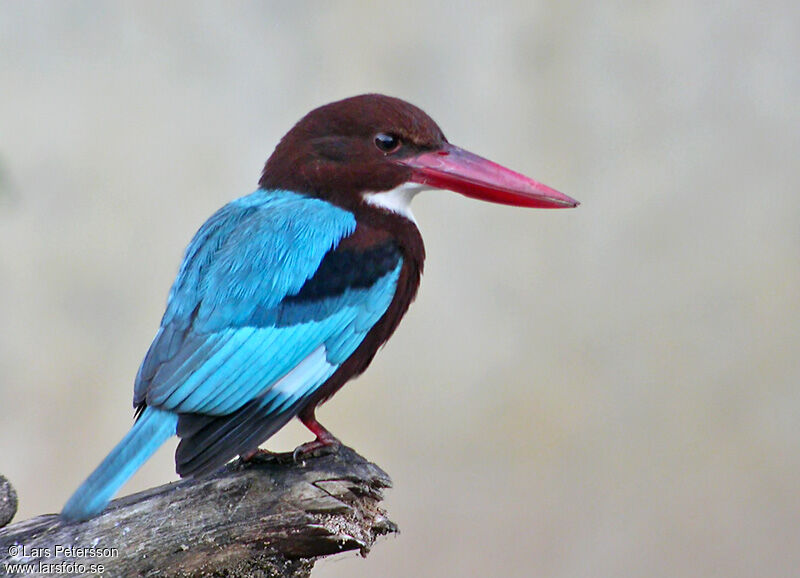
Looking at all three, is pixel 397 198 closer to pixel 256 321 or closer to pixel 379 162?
pixel 379 162

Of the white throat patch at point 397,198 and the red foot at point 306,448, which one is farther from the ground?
the white throat patch at point 397,198

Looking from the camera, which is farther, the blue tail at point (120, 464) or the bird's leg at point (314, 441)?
the bird's leg at point (314, 441)

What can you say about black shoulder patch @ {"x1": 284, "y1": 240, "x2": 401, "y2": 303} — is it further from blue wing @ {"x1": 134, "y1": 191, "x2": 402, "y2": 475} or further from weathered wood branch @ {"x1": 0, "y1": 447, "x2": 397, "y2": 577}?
weathered wood branch @ {"x1": 0, "y1": 447, "x2": 397, "y2": 577}

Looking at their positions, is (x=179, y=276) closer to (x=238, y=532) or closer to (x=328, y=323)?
(x=328, y=323)

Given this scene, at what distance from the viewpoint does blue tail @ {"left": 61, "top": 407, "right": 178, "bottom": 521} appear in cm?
142

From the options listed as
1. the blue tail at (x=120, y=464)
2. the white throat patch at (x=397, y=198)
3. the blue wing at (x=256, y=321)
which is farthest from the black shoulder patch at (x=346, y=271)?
the blue tail at (x=120, y=464)

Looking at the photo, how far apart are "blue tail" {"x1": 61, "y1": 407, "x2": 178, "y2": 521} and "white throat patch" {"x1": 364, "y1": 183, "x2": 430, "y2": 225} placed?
1.89 feet

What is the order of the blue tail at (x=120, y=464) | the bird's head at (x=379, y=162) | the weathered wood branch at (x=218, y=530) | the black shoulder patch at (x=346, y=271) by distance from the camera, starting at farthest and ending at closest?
the bird's head at (x=379, y=162)
the black shoulder patch at (x=346, y=271)
the weathered wood branch at (x=218, y=530)
the blue tail at (x=120, y=464)

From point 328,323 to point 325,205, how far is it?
26 cm

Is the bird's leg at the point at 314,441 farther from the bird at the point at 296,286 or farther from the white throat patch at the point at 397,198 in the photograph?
the white throat patch at the point at 397,198

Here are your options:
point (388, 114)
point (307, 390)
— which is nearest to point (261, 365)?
point (307, 390)

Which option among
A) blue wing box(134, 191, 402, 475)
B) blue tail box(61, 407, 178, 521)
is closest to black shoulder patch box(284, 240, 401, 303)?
blue wing box(134, 191, 402, 475)

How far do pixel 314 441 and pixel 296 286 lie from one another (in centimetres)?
29

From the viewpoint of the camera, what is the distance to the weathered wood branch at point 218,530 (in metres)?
1.53
